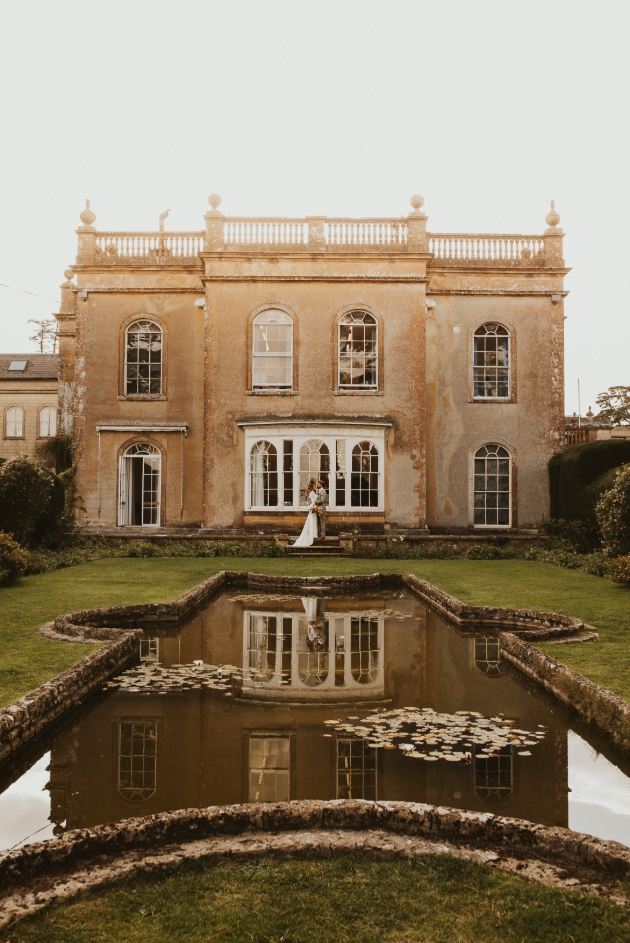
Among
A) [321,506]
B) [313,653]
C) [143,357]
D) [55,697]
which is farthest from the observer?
[143,357]

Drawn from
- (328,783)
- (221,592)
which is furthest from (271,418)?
(328,783)

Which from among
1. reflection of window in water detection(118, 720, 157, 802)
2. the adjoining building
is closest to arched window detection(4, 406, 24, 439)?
the adjoining building

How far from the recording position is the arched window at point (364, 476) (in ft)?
67.9

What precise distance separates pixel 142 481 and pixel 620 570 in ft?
45.8

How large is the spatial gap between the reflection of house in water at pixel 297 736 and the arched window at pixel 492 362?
1414 centimetres

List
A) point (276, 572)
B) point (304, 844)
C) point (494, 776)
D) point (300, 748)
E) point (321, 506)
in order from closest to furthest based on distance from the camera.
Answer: point (304, 844) < point (494, 776) < point (300, 748) < point (276, 572) < point (321, 506)

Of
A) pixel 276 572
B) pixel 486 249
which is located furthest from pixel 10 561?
pixel 486 249

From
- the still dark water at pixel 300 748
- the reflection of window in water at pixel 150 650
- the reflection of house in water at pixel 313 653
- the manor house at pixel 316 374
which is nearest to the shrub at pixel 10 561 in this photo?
the reflection of house in water at pixel 313 653

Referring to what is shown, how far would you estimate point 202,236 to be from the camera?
72.6 ft

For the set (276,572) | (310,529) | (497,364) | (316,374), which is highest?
(497,364)

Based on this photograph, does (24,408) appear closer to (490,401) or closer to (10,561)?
(490,401)

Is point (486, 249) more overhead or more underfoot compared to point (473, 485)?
more overhead

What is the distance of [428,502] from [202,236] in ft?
31.5

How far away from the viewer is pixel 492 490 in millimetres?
22047
